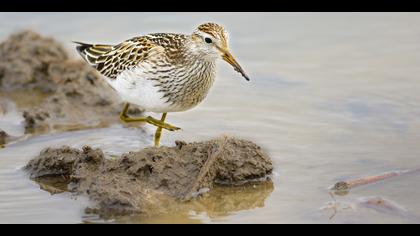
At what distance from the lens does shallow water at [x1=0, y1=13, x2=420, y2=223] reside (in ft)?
21.6

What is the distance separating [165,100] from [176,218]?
→ 170 centimetres

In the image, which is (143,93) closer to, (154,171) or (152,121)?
(152,121)

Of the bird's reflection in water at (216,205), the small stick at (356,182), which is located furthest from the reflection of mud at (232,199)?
the small stick at (356,182)

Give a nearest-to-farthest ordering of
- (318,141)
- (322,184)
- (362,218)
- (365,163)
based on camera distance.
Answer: (362,218) < (322,184) < (365,163) < (318,141)

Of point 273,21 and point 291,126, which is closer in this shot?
point 291,126

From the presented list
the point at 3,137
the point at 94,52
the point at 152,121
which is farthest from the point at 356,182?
the point at 3,137

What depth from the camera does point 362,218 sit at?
20.5ft

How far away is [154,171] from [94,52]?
8.17ft

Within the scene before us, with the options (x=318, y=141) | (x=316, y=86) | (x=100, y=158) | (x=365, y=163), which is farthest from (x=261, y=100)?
(x=100, y=158)

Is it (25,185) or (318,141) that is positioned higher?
(318,141)

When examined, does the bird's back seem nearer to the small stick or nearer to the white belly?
the white belly

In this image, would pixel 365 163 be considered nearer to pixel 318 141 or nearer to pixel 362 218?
pixel 318 141

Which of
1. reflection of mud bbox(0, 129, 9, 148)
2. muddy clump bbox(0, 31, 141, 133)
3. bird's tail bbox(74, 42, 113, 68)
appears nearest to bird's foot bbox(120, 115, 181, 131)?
muddy clump bbox(0, 31, 141, 133)

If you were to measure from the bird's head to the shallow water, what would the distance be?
1.04m
